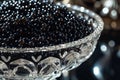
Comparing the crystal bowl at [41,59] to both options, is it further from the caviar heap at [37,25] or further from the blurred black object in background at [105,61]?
the blurred black object in background at [105,61]

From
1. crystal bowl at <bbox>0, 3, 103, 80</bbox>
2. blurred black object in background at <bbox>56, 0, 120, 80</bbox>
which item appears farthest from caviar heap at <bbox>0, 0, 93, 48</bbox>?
blurred black object in background at <bbox>56, 0, 120, 80</bbox>

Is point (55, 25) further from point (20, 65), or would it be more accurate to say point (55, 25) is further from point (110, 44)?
point (110, 44)

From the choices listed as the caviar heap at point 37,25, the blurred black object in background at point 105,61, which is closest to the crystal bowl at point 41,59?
the caviar heap at point 37,25

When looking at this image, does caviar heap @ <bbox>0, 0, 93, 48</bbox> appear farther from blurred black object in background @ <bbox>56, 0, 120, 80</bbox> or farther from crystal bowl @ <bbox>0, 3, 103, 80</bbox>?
blurred black object in background @ <bbox>56, 0, 120, 80</bbox>

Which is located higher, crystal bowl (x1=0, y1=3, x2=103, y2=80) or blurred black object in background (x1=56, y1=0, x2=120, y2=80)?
crystal bowl (x1=0, y1=3, x2=103, y2=80)

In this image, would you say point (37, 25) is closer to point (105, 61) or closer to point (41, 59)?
point (41, 59)
